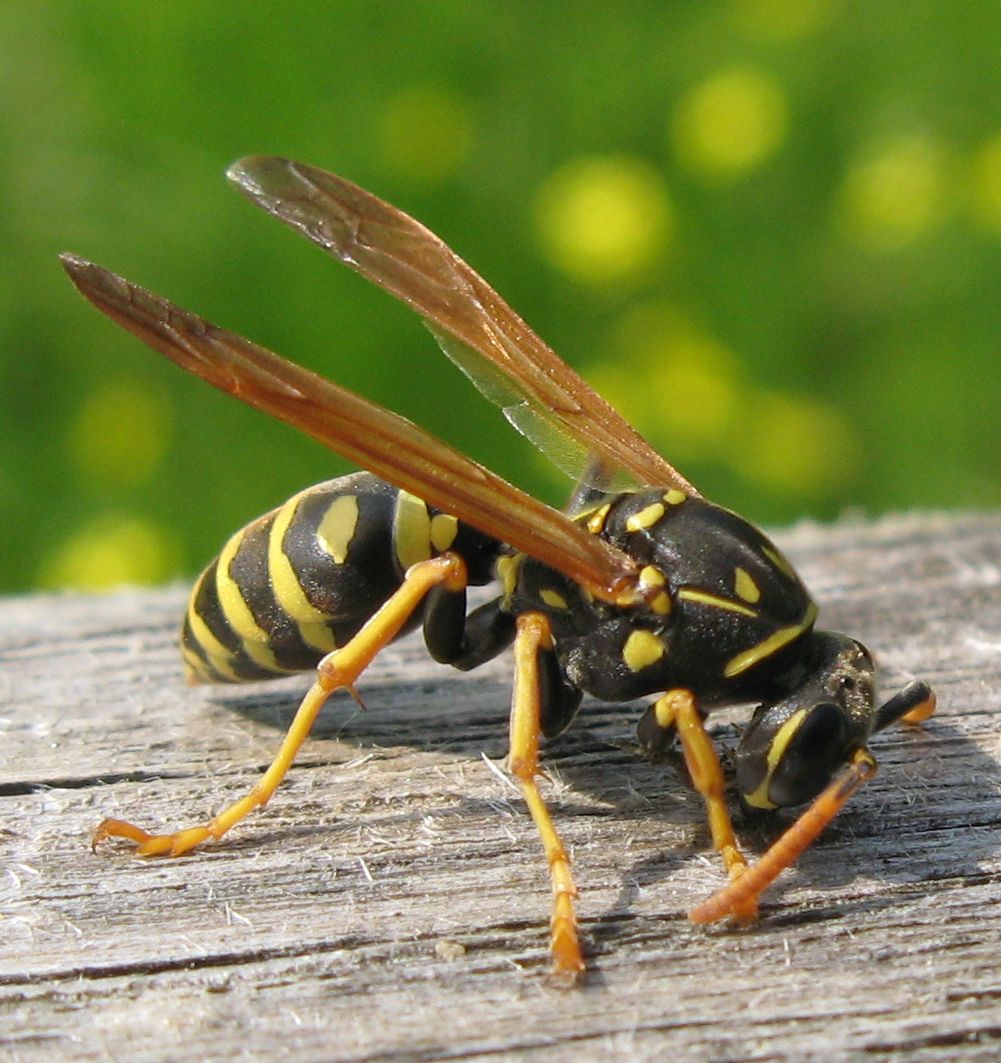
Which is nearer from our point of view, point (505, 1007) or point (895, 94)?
point (505, 1007)

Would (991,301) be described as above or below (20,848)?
above

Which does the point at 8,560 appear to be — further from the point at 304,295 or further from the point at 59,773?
the point at 59,773

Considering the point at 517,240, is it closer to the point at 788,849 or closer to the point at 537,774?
the point at 537,774

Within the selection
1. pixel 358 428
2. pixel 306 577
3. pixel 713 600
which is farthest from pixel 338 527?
pixel 713 600

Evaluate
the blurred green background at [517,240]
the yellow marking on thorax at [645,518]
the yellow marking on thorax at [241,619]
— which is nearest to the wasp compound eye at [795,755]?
the yellow marking on thorax at [645,518]

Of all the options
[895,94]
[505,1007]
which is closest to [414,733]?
[505,1007]

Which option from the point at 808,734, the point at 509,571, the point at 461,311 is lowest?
the point at 509,571
